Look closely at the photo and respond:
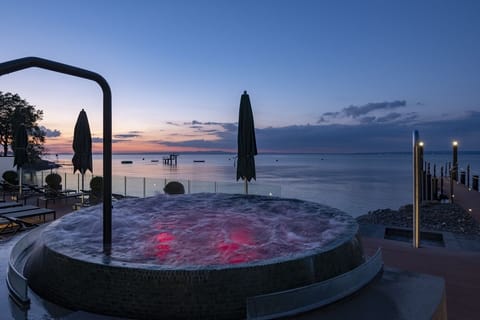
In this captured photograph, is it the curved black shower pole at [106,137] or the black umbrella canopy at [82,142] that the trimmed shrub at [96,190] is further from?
the curved black shower pole at [106,137]

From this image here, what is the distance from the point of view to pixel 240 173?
756 centimetres

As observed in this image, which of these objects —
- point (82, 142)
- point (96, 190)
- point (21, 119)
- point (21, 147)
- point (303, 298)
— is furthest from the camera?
point (21, 119)

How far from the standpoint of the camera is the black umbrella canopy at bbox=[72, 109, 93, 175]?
859 cm

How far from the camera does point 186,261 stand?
303cm

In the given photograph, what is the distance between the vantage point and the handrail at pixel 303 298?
2.47 meters

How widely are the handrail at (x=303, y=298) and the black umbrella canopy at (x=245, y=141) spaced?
4585 millimetres

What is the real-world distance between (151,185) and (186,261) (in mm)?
10808

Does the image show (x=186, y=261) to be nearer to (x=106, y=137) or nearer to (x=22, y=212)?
(x=106, y=137)

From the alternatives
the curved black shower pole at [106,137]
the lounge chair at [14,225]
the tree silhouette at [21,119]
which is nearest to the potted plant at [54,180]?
the lounge chair at [14,225]

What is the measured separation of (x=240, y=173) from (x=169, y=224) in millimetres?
3150

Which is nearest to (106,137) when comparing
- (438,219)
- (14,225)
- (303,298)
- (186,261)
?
(186,261)

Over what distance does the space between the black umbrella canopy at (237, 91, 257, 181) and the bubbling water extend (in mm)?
1263

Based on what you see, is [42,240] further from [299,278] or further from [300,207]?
[300,207]

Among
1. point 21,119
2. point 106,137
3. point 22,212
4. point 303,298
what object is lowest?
point 22,212
